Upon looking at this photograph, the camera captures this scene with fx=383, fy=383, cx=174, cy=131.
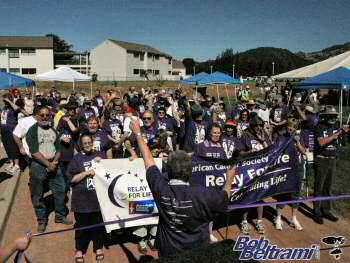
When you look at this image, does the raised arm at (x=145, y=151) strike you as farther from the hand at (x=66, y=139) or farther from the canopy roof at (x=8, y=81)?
the canopy roof at (x=8, y=81)

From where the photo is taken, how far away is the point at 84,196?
5.78 metres

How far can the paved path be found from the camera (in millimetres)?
6047

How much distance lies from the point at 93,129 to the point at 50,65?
72.3 meters

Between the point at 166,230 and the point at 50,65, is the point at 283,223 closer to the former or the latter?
the point at 166,230

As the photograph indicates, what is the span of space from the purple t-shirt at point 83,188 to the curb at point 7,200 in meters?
1.91

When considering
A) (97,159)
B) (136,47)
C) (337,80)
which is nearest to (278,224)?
(97,159)

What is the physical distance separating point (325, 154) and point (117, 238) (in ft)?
13.8

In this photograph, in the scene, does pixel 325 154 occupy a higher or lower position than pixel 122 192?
higher

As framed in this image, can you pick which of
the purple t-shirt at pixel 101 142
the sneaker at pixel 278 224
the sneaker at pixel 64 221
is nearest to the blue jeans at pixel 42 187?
the sneaker at pixel 64 221

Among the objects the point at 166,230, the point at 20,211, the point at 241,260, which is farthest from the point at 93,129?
the point at 241,260

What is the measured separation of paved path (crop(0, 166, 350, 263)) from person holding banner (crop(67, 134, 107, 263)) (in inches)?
11.3

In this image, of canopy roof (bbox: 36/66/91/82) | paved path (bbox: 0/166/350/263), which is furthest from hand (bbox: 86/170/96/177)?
canopy roof (bbox: 36/66/91/82)

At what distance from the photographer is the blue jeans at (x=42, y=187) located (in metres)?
6.91

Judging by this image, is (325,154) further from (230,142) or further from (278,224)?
(230,142)
